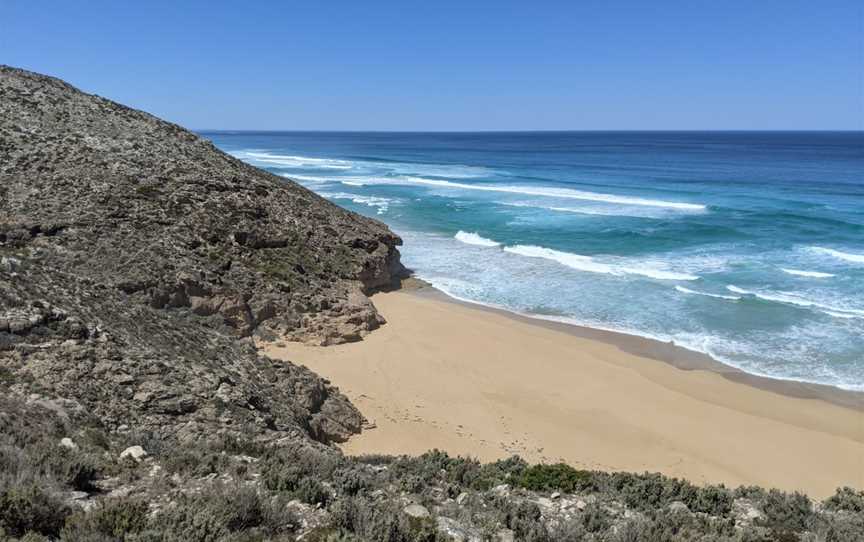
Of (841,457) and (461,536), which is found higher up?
(461,536)

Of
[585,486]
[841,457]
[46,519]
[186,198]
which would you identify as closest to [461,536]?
[585,486]

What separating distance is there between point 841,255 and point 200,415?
31267 mm

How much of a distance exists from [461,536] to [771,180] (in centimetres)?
6518

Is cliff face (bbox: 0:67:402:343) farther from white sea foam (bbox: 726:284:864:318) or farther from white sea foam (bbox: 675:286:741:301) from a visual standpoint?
white sea foam (bbox: 726:284:864:318)

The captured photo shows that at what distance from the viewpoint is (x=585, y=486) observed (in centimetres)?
762

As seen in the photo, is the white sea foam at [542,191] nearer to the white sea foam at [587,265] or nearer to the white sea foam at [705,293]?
the white sea foam at [587,265]

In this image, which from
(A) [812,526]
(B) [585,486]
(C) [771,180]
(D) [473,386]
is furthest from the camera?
(C) [771,180]

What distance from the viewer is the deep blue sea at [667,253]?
65.8 feet

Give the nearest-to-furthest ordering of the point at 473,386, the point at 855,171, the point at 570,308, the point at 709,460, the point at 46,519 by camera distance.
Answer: the point at 46,519 → the point at 709,460 → the point at 473,386 → the point at 570,308 → the point at 855,171

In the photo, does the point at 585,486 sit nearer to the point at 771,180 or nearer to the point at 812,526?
the point at 812,526

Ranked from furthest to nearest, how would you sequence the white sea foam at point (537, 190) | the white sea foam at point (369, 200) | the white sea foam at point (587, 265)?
the white sea foam at point (369, 200)
the white sea foam at point (537, 190)
the white sea foam at point (587, 265)

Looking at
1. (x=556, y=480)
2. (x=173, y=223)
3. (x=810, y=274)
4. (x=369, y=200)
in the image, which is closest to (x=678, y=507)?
(x=556, y=480)

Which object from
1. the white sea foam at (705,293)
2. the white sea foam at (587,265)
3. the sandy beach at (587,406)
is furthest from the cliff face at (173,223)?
the white sea foam at (705,293)

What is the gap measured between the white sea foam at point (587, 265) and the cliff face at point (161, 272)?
891 cm
